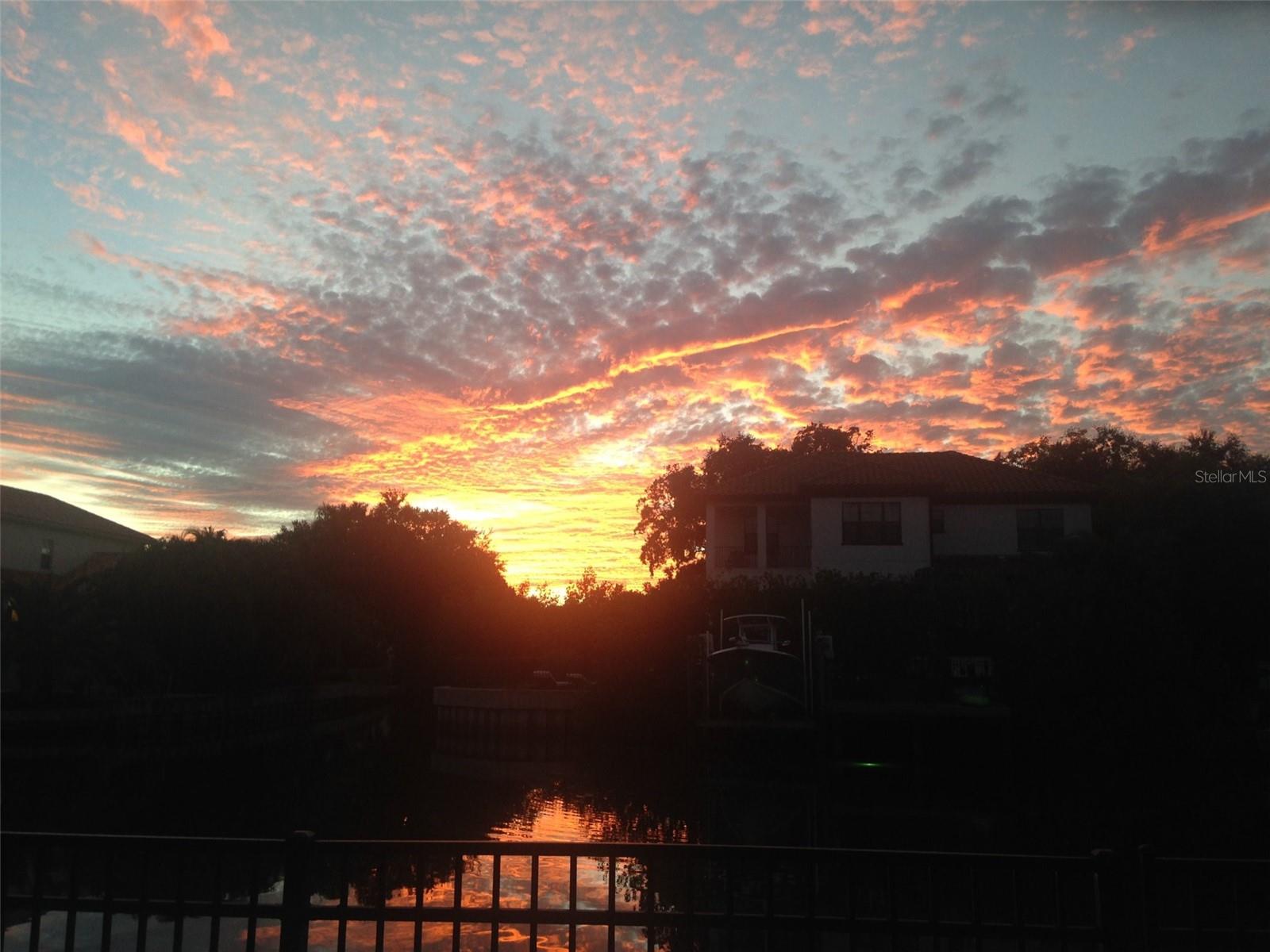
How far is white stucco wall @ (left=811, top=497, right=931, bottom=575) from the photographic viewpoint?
42125 mm

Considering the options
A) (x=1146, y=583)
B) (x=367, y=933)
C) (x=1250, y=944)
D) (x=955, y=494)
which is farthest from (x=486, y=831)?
(x=955, y=494)

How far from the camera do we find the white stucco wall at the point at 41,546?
39.7 meters

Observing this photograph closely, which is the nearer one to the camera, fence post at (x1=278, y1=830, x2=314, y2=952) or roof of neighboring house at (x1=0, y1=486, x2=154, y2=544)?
fence post at (x1=278, y1=830, x2=314, y2=952)

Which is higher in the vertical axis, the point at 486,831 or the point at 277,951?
the point at 277,951

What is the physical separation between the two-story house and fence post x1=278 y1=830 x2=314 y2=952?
36.6 metres

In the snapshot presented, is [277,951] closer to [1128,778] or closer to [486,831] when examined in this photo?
[486,831]

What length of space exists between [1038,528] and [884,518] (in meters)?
6.74

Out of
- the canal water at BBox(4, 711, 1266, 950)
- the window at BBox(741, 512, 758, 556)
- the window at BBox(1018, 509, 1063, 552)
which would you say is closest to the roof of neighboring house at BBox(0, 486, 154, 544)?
the canal water at BBox(4, 711, 1266, 950)

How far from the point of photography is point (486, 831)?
2323cm

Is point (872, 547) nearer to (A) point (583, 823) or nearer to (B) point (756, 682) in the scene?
(B) point (756, 682)

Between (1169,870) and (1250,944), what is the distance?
0.89m

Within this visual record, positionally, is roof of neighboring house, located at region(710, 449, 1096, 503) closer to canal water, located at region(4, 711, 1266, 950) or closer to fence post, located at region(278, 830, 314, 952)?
canal water, located at region(4, 711, 1266, 950)

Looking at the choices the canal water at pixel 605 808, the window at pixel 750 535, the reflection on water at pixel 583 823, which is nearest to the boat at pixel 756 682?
the canal water at pixel 605 808

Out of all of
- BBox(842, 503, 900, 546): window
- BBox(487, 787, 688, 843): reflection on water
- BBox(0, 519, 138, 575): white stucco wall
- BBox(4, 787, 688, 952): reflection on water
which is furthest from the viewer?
BBox(842, 503, 900, 546): window
